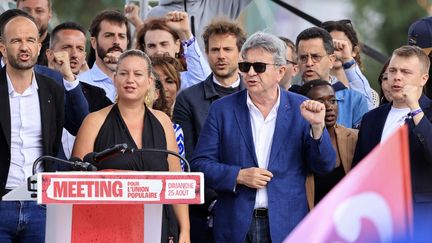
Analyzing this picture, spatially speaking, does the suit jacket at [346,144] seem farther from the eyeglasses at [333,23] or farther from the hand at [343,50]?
the eyeglasses at [333,23]

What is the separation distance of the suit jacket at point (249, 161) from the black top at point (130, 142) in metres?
0.39

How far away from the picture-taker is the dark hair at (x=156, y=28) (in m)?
9.66

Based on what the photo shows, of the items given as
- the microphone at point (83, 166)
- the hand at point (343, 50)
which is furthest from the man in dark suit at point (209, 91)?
the microphone at point (83, 166)

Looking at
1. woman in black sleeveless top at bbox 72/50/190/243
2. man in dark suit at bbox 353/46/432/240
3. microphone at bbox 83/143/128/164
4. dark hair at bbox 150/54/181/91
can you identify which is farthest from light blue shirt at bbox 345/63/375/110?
microphone at bbox 83/143/128/164

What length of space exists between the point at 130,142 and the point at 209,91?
1.61 metres

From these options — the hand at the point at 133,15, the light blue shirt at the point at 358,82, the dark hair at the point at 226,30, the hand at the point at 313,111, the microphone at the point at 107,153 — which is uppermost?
the hand at the point at 133,15

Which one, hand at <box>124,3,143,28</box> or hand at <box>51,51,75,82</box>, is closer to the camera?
hand at <box>51,51,75,82</box>

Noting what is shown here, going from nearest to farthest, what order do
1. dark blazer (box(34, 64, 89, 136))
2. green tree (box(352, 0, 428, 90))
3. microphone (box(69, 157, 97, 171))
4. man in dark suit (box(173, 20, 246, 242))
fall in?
microphone (box(69, 157, 97, 171))
dark blazer (box(34, 64, 89, 136))
man in dark suit (box(173, 20, 246, 242))
green tree (box(352, 0, 428, 90))

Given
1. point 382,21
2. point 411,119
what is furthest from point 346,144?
point 382,21

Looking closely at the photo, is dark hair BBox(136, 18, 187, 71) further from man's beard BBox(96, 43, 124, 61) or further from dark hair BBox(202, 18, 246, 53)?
dark hair BBox(202, 18, 246, 53)

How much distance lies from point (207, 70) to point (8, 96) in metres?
2.65

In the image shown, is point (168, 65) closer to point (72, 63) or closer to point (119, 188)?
point (72, 63)

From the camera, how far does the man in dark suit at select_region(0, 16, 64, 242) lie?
6.95 metres

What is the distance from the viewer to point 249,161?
7.32 meters
